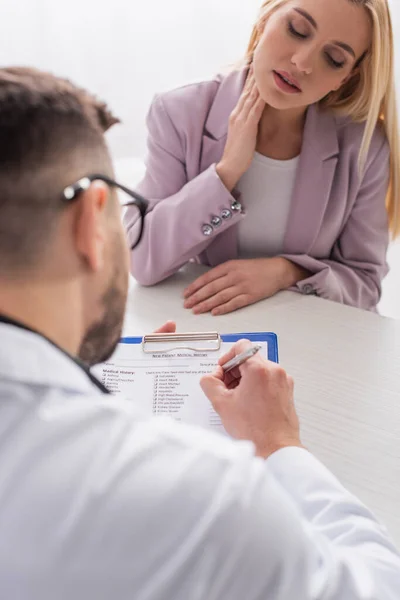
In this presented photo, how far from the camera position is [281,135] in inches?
43.7

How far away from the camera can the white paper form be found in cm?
72

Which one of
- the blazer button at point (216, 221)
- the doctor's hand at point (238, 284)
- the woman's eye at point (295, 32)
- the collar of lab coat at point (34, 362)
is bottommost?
the doctor's hand at point (238, 284)

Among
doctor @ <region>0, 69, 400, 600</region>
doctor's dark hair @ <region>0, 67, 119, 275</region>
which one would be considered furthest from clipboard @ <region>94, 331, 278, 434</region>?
doctor's dark hair @ <region>0, 67, 119, 275</region>

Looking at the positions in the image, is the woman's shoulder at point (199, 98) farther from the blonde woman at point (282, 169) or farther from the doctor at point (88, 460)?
the doctor at point (88, 460)

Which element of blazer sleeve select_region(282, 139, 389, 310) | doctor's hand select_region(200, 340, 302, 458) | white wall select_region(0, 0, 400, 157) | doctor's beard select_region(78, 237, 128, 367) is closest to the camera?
doctor's beard select_region(78, 237, 128, 367)

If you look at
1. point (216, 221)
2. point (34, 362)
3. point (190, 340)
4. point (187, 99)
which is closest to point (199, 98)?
point (187, 99)

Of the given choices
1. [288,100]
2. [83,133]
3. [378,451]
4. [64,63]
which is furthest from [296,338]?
[64,63]

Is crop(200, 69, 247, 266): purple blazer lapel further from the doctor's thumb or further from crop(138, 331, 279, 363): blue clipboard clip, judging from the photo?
the doctor's thumb

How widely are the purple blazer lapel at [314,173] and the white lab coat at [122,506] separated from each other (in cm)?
74

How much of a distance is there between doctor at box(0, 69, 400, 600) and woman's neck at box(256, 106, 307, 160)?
0.66 metres

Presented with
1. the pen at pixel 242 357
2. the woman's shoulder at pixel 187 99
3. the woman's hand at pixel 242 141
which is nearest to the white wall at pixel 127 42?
the woman's shoulder at pixel 187 99

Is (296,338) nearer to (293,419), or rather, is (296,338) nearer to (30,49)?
(293,419)

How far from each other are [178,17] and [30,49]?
1.23 feet

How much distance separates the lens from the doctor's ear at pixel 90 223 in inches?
16.3
